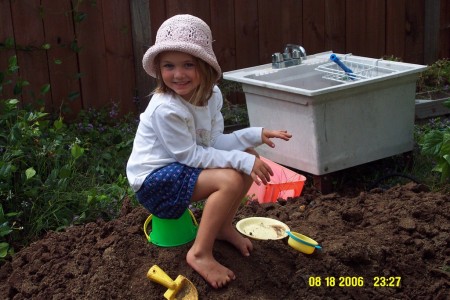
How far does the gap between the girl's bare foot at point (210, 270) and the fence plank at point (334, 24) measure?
150 inches

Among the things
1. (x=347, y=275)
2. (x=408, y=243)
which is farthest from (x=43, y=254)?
(x=408, y=243)

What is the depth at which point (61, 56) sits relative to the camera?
5504 millimetres

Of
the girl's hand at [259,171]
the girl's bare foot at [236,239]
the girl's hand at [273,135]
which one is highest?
the girl's hand at [273,135]

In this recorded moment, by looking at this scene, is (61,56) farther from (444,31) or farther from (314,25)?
(444,31)

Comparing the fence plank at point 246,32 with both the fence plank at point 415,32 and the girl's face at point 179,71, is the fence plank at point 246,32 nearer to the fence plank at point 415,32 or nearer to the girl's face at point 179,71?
the fence plank at point 415,32

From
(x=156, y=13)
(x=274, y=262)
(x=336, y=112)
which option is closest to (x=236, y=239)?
(x=274, y=262)

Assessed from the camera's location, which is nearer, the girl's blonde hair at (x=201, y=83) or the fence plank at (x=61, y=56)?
the girl's blonde hair at (x=201, y=83)

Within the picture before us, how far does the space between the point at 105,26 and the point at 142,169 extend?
2612 mm

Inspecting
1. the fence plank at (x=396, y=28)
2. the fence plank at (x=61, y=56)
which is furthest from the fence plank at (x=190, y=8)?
the fence plank at (x=396, y=28)

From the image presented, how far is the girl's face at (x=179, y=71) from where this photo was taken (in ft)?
10.6

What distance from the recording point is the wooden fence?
5387 millimetres

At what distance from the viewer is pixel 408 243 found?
3.74 meters

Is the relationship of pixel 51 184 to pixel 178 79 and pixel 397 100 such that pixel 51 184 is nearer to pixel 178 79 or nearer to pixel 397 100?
pixel 178 79

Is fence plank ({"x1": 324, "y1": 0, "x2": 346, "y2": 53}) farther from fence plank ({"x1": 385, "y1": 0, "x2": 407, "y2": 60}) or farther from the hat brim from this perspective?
the hat brim
